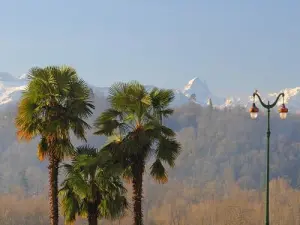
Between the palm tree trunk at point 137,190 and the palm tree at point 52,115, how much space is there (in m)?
2.83

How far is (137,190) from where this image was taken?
2506cm

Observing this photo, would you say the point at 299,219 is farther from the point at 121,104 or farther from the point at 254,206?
the point at 121,104

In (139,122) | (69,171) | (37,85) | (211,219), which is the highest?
(37,85)

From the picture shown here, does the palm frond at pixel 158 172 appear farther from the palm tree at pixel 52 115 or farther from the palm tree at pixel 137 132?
the palm tree at pixel 52 115

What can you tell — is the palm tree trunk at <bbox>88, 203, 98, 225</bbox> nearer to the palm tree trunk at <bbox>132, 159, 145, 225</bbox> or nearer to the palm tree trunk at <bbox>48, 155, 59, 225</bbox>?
the palm tree trunk at <bbox>48, 155, 59, 225</bbox>

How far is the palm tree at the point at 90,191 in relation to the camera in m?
24.4

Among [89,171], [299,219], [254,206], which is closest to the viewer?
[89,171]

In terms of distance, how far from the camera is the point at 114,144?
25.2 m

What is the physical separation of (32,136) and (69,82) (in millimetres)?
2881

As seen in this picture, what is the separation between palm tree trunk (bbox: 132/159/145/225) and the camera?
24.9m

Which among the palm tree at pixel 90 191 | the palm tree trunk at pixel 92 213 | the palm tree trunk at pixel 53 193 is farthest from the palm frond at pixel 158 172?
the palm tree trunk at pixel 53 193

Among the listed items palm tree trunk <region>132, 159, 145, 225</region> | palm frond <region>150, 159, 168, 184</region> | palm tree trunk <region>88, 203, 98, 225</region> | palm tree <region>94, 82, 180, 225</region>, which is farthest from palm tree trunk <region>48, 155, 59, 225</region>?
palm frond <region>150, 159, 168, 184</region>

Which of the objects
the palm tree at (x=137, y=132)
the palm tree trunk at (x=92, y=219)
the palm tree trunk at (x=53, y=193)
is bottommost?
the palm tree trunk at (x=92, y=219)

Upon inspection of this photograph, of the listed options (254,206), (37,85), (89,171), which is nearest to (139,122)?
(89,171)
